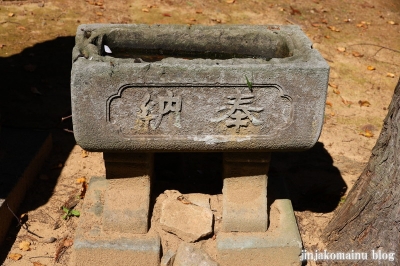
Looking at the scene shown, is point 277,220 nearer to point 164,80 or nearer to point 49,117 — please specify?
point 164,80

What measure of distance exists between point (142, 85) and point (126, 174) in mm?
664

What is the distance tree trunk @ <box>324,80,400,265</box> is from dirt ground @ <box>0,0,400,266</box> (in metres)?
0.34

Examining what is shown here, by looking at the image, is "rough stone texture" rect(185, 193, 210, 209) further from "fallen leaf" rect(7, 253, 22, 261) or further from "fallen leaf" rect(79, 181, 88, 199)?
"fallen leaf" rect(7, 253, 22, 261)

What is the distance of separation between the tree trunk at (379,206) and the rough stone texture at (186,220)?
0.86 m

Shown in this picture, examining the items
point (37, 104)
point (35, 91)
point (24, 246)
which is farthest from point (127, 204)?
point (35, 91)

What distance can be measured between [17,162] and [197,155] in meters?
1.36

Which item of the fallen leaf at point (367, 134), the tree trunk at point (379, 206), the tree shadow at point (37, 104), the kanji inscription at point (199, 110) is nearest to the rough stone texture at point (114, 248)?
the tree shadow at point (37, 104)

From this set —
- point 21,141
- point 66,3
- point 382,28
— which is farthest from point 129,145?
point 382,28

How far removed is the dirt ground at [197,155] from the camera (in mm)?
3494

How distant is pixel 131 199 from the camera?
9.91ft

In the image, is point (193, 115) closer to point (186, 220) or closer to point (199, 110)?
point (199, 110)

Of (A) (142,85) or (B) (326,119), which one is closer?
(A) (142,85)

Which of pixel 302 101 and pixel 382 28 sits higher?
pixel 302 101

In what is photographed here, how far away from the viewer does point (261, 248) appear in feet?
9.93
